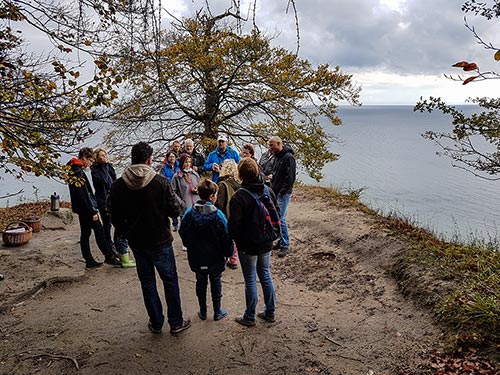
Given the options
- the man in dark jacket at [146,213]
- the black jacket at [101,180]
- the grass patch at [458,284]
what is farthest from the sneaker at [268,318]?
the black jacket at [101,180]

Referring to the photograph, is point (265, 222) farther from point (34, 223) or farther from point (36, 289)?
point (34, 223)

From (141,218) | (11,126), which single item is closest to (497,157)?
(141,218)

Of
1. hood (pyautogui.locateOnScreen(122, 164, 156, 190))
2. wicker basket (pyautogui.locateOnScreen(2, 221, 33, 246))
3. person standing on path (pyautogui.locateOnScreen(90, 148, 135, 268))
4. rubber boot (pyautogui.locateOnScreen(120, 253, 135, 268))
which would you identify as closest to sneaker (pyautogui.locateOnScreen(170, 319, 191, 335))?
hood (pyautogui.locateOnScreen(122, 164, 156, 190))

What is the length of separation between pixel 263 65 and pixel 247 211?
856cm

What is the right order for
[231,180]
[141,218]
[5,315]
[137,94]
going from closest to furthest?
[141,218] < [5,315] < [231,180] < [137,94]

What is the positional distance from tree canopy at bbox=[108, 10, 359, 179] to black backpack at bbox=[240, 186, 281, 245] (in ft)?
24.5

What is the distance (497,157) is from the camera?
6957 mm

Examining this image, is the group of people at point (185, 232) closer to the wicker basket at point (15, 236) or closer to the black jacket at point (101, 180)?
the black jacket at point (101, 180)

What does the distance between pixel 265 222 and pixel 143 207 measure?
3.97ft

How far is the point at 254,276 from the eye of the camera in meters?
4.04

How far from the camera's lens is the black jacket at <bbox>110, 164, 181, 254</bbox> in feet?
11.5

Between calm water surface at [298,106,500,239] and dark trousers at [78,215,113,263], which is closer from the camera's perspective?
dark trousers at [78,215,113,263]

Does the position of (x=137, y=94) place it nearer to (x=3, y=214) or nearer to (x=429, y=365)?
(x=3, y=214)

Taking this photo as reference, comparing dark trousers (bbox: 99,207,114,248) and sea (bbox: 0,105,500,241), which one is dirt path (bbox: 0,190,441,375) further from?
sea (bbox: 0,105,500,241)
